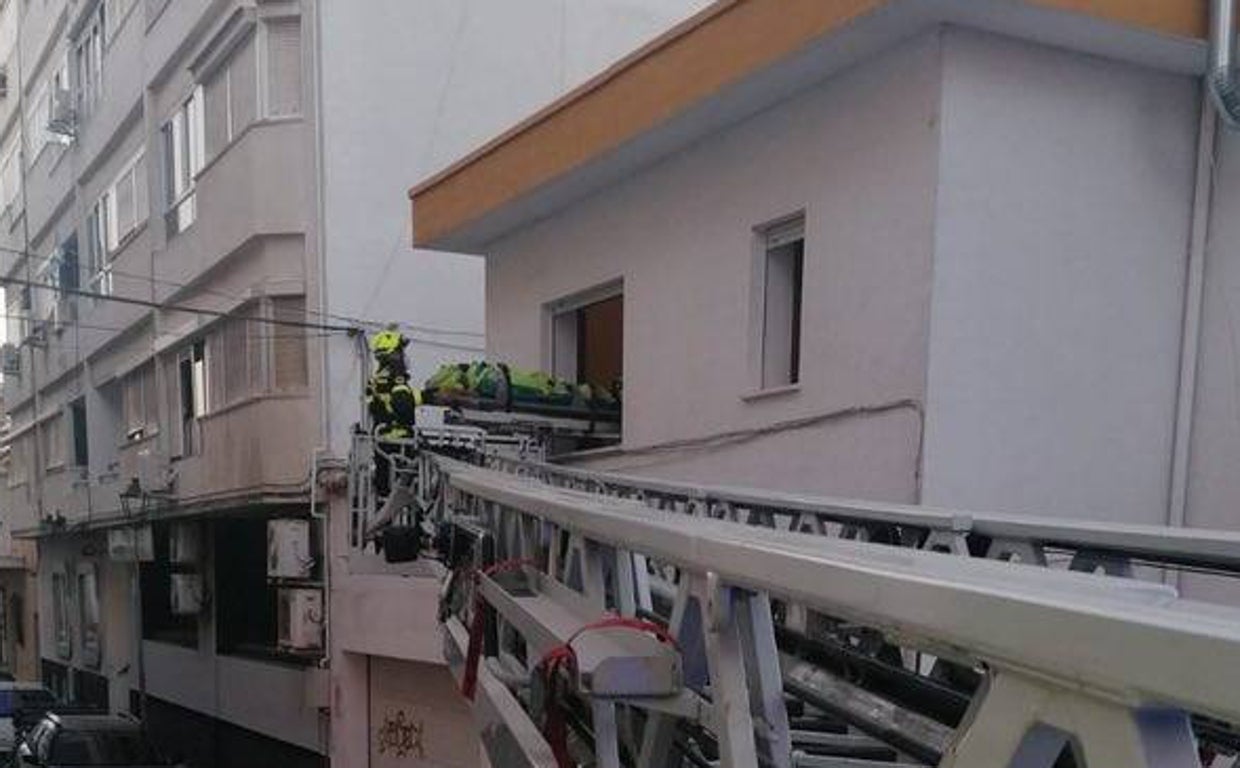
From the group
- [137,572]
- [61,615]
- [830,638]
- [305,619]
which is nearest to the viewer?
[830,638]

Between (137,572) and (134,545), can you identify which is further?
(137,572)

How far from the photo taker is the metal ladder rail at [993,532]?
196 cm

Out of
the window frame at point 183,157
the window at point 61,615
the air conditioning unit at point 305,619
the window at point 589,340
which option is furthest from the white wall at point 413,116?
the window at point 61,615

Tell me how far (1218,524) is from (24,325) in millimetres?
26803

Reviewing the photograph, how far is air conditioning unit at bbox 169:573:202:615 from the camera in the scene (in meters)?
14.5

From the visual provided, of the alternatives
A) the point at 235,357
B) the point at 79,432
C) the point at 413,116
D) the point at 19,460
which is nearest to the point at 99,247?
the point at 79,432

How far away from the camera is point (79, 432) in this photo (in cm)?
2106

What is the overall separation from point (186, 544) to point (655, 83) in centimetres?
1230

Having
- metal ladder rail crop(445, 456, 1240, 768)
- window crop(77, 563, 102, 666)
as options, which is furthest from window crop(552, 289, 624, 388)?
window crop(77, 563, 102, 666)

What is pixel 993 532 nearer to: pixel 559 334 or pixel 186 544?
pixel 559 334

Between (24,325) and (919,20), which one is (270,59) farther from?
(24,325)

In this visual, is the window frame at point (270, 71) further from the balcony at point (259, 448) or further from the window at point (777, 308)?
the window at point (777, 308)

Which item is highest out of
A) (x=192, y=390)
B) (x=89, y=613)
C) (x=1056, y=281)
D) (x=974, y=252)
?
(x=974, y=252)

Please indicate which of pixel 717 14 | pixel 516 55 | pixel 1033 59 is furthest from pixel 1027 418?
pixel 516 55
